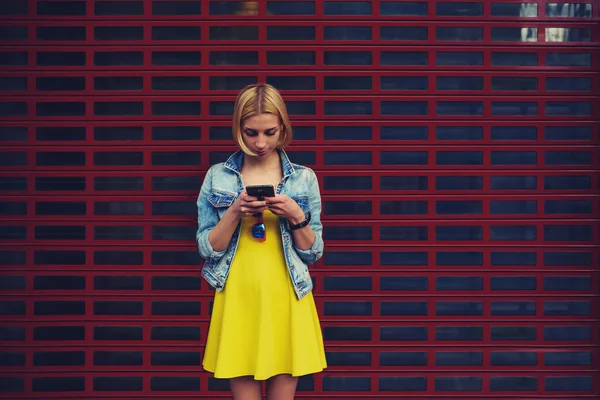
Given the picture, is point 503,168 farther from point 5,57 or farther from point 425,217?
point 5,57

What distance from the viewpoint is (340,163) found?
16.6 feet

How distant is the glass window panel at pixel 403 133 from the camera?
5.09 m

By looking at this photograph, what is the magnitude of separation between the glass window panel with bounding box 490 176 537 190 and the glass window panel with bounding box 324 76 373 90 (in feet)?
3.84

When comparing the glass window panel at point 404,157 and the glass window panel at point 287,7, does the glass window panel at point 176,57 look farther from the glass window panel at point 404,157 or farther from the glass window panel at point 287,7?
the glass window panel at point 404,157

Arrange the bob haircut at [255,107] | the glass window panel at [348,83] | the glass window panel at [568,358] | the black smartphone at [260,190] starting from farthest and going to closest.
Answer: the glass window panel at [568,358]
the glass window panel at [348,83]
the bob haircut at [255,107]
the black smartphone at [260,190]

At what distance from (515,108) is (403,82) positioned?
86 centimetres

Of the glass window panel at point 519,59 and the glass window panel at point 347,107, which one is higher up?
the glass window panel at point 519,59

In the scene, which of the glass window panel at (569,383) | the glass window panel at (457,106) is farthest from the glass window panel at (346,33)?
the glass window panel at (569,383)

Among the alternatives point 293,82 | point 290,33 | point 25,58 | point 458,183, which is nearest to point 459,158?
point 458,183

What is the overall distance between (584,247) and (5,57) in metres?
4.54

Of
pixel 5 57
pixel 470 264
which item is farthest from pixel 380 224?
pixel 5 57

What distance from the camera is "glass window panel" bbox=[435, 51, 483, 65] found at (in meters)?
5.08

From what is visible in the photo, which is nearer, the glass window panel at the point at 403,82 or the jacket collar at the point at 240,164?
the jacket collar at the point at 240,164

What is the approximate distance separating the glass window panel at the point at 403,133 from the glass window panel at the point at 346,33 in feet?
2.28
